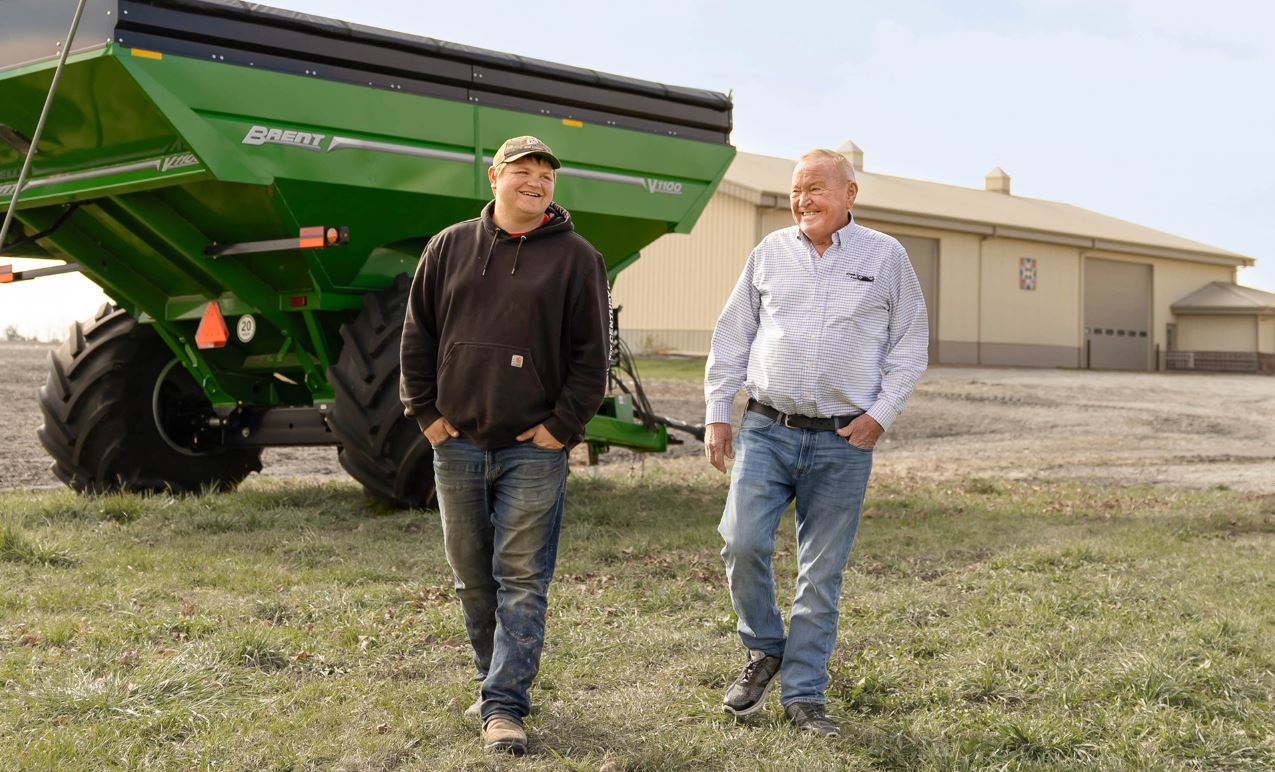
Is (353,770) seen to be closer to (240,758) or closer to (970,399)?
(240,758)

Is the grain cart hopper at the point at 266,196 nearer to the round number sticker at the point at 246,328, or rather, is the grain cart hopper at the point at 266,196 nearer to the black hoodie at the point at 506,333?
the round number sticker at the point at 246,328

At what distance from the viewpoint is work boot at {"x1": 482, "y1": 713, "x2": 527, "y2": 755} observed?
3873 mm

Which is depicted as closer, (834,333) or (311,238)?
(834,333)

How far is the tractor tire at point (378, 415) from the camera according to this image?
8.01 metres

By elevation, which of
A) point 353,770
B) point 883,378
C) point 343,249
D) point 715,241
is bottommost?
point 353,770

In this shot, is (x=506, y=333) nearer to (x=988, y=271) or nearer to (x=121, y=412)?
(x=121, y=412)

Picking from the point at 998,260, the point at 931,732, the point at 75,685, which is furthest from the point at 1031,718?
the point at 998,260

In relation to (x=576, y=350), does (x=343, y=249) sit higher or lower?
higher

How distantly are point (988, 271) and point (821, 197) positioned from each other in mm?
31578

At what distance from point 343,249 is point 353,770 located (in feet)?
16.7

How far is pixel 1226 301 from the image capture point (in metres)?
39.5

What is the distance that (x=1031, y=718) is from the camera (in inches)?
170

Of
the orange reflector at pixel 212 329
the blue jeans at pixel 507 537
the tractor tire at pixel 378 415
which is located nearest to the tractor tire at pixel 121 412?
the orange reflector at pixel 212 329

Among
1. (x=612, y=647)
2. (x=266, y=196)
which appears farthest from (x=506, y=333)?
(x=266, y=196)
